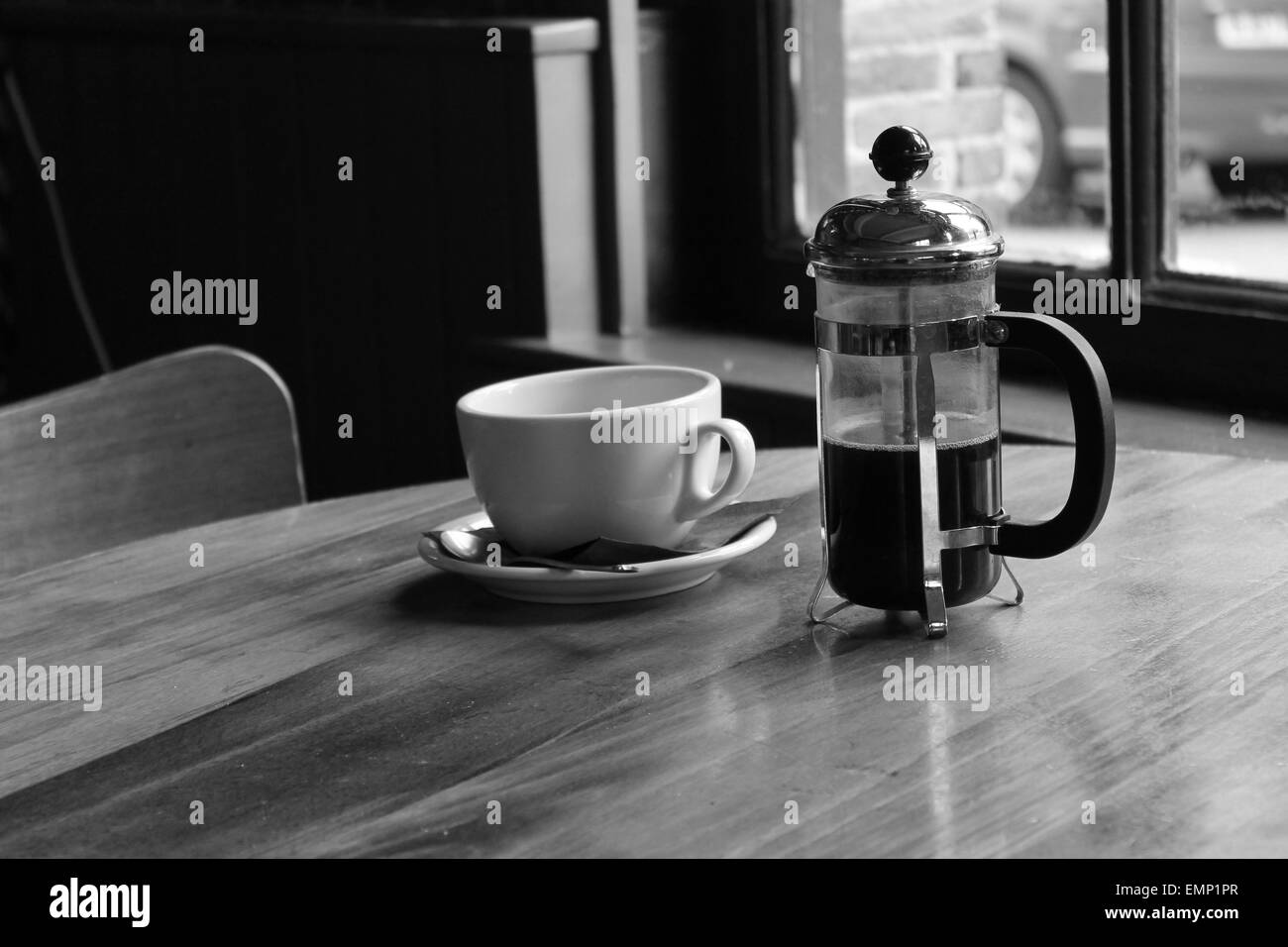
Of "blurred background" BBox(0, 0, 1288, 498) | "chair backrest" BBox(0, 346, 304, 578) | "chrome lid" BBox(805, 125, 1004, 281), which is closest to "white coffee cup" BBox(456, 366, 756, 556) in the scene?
"chrome lid" BBox(805, 125, 1004, 281)

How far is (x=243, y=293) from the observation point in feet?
8.94

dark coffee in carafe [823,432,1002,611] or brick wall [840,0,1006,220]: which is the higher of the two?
brick wall [840,0,1006,220]

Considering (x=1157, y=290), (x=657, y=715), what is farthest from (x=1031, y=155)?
(x=657, y=715)

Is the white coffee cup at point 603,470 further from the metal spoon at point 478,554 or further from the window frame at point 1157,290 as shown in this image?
the window frame at point 1157,290

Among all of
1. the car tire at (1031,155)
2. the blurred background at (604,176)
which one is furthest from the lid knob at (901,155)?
the car tire at (1031,155)

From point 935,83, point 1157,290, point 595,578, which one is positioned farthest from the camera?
point 935,83

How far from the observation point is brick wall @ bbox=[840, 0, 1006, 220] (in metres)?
2.07

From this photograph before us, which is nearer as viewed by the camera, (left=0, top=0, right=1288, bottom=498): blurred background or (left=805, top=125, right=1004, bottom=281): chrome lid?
(left=805, top=125, right=1004, bottom=281): chrome lid

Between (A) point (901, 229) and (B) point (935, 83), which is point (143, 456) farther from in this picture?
(B) point (935, 83)

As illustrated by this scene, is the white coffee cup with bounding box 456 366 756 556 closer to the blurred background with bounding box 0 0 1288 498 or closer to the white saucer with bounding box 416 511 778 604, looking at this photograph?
the white saucer with bounding box 416 511 778 604

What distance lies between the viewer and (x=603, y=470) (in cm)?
92

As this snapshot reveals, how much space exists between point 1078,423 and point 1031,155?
4.25ft

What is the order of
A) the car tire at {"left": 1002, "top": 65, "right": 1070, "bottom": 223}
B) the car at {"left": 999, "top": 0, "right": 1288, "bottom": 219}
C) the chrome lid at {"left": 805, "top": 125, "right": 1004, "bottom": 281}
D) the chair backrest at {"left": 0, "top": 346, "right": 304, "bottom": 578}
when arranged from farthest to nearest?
the car tire at {"left": 1002, "top": 65, "right": 1070, "bottom": 223}
the car at {"left": 999, "top": 0, "right": 1288, "bottom": 219}
the chair backrest at {"left": 0, "top": 346, "right": 304, "bottom": 578}
the chrome lid at {"left": 805, "top": 125, "right": 1004, "bottom": 281}

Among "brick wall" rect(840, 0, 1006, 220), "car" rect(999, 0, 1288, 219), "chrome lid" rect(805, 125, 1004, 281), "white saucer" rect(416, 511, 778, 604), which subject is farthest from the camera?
Result: "brick wall" rect(840, 0, 1006, 220)
